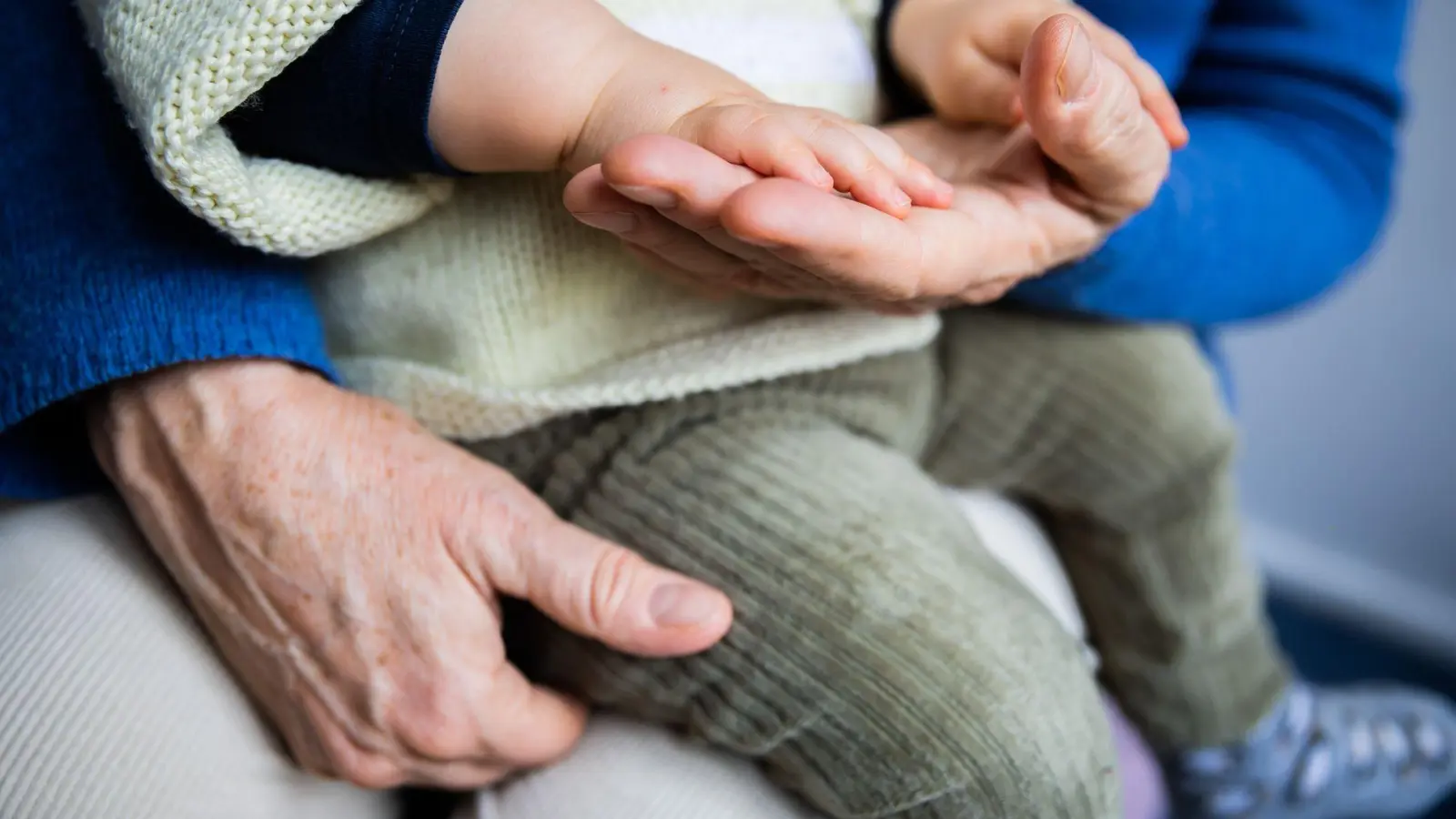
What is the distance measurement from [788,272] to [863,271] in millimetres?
36

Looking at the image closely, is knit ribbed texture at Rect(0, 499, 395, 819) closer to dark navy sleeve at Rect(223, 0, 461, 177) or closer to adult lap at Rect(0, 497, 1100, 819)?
adult lap at Rect(0, 497, 1100, 819)

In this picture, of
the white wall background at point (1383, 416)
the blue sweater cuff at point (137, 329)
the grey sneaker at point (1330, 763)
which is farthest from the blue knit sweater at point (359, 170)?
the white wall background at point (1383, 416)

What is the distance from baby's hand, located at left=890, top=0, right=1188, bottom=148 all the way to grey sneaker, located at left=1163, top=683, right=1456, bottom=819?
47cm

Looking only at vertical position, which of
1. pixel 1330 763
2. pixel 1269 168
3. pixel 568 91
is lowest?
pixel 1330 763

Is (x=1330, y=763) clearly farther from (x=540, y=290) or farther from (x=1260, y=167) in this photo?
(x=540, y=290)

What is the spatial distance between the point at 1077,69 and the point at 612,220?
0.18m

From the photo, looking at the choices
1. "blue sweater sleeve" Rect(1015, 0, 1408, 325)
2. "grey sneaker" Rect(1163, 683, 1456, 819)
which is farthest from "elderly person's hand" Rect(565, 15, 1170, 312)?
"grey sneaker" Rect(1163, 683, 1456, 819)

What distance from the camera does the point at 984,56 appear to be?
0.47 metres

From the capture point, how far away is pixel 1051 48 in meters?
0.37

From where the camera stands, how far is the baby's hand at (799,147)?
0.35 meters

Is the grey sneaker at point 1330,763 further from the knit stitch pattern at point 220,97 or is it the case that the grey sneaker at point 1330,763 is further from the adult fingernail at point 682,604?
the knit stitch pattern at point 220,97

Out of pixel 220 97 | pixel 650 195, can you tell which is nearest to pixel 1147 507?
pixel 650 195

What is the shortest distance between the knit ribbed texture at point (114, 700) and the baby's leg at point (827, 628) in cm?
14

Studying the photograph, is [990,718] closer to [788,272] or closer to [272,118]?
[788,272]
